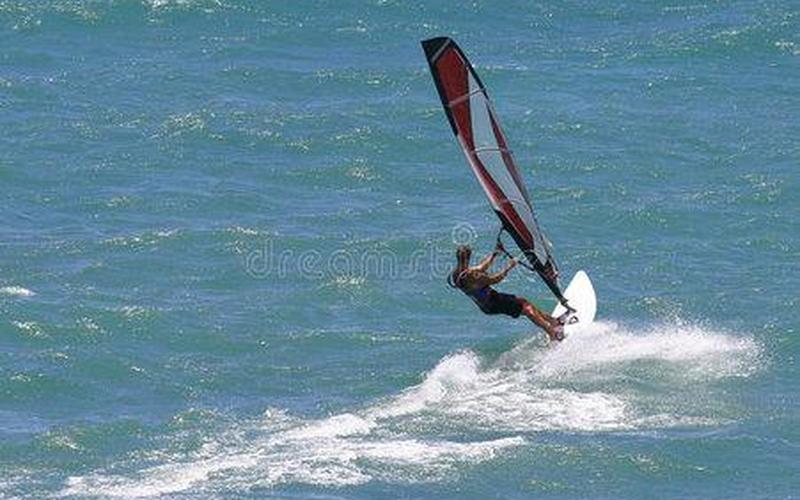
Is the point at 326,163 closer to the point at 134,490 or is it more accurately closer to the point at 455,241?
A: the point at 455,241

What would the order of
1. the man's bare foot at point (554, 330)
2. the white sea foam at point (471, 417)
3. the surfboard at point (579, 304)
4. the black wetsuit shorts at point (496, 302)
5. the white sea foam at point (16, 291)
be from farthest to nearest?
1. the white sea foam at point (16, 291)
2. the surfboard at point (579, 304)
3. the man's bare foot at point (554, 330)
4. the black wetsuit shorts at point (496, 302)
5. the white sea foam at point (471, 417)

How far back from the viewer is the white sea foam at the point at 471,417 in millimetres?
22453

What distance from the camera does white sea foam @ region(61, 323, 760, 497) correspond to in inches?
884

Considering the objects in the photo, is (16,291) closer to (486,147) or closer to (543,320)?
(486,147)

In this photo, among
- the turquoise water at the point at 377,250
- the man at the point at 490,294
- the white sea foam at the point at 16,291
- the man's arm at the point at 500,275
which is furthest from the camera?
the white sea foam at the point at 16,291

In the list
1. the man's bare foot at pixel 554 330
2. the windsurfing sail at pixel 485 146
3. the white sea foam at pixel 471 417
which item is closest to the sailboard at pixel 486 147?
the windsurfing sail at pixel 485 146

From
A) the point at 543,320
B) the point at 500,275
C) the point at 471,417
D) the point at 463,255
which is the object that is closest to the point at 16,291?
the point at 463,255

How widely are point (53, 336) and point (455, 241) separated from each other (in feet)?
23.7

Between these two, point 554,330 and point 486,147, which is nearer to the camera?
point 486,147

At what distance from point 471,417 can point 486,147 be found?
12.5 ft

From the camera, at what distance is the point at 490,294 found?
26312 millimetres

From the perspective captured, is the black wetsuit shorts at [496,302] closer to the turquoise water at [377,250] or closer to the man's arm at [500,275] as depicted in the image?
the man's arm at [500,275]

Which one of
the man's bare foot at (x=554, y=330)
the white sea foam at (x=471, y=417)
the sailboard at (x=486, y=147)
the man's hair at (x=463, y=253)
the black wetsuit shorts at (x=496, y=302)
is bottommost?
the white sea foam at (x=471, y=417)

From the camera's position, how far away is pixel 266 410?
982 inches
